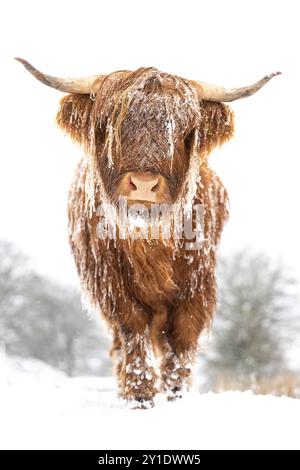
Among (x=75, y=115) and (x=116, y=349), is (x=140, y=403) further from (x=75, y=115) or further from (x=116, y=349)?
(x=75, y=115)

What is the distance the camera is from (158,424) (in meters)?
4.16

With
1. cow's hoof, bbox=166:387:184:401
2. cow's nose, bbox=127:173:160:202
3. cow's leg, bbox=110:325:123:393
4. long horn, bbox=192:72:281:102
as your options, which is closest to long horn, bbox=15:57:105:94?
long horn, bbox=192:72:281:102

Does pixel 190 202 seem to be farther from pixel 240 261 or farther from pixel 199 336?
pixel 240 261

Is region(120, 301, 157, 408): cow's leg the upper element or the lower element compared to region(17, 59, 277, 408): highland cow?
lower

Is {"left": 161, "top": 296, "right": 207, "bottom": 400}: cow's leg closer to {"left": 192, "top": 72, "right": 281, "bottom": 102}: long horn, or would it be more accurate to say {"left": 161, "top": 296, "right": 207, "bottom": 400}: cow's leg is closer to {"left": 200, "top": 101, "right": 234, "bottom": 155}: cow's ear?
{"left": 200, "top": 101, "right": 234, "bottom": 155}: cow's ear

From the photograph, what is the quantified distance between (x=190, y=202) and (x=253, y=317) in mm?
16521

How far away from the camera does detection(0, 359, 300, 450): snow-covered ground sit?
11.7 ft

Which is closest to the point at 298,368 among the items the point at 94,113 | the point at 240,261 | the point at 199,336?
the point at 240,261

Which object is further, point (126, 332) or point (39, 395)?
point (39, 395)

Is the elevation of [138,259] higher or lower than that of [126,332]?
higher

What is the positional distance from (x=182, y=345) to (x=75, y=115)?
2.11m

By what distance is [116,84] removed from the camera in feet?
15.8
